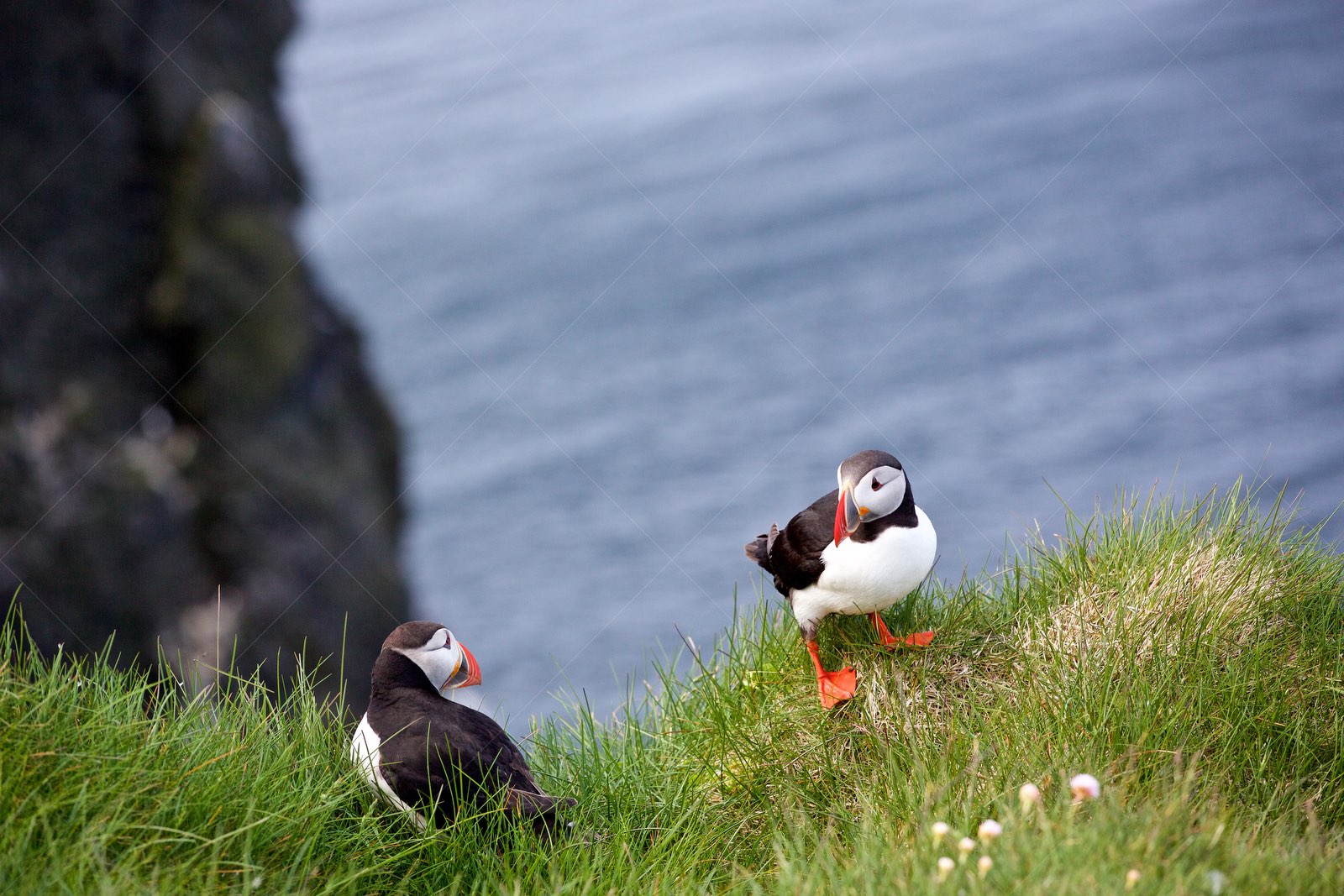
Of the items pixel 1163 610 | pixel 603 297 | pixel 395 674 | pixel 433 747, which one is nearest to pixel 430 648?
pixel 395 674

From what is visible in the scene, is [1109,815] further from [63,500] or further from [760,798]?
[63,500]

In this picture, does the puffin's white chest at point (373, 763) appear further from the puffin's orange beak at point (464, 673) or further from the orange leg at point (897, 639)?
the orange leg at point (897, 639)

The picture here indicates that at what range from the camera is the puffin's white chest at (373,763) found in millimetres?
2766

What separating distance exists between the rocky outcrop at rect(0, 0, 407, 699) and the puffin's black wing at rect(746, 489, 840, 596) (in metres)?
6.63

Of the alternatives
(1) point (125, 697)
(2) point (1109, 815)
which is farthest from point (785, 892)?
(1) point (125, 697)

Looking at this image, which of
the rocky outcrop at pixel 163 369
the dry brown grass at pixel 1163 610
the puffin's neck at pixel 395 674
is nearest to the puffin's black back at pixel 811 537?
the dry brown grass at pixel 1163 610

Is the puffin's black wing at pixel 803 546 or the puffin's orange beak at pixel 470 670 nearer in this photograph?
the puffin's orange beak at pixel 470 670

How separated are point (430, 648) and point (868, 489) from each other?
4.63ft

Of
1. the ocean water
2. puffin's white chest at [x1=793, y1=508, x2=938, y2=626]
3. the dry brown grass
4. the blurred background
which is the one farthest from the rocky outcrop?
the dry brown grass

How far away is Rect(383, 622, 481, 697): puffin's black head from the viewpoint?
2982mm

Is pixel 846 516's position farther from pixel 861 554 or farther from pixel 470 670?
pixel 470 670

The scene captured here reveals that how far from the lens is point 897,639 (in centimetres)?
353

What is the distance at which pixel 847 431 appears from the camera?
17.5m

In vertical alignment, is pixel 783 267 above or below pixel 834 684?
above
